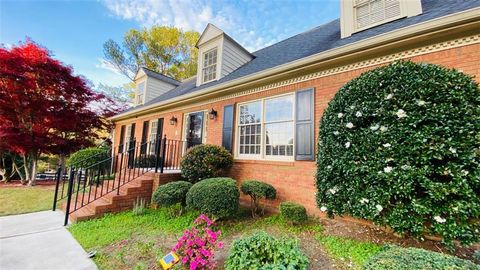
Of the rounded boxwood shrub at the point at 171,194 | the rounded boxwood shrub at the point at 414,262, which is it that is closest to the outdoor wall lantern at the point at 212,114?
the rounded boxwood shrub at the point at 171,194

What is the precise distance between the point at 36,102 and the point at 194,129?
23.6 ft

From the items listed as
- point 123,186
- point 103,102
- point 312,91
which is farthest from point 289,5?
point 103,102

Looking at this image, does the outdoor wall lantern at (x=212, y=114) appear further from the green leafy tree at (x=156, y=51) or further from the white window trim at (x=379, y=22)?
the green leafy tree at (x=156, y=51)

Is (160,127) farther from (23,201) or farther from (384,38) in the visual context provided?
(384,38)

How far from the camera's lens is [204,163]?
5.43 metres

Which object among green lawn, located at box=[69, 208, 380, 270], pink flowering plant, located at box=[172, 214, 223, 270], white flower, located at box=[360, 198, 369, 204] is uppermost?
white flower, located at box=[360, 198, 369, 204]

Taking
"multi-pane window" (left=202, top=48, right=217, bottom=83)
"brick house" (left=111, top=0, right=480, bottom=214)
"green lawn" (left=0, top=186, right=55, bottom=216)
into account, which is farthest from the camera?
"multi-pane window" (left=202, top=48, right=217, bottom=83)

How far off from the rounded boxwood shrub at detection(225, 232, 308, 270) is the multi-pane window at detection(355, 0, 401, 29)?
518 cm

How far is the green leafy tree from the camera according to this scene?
16766mm

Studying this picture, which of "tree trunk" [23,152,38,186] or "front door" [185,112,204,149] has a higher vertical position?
"front door" [185,112,204,149]

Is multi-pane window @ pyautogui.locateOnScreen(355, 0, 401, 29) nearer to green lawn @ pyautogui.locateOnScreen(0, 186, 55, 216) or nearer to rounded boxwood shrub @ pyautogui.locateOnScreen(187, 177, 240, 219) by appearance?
rounded boxwood shrub @ pyautogui.locateOnScreen(187, 177, 240, 219)

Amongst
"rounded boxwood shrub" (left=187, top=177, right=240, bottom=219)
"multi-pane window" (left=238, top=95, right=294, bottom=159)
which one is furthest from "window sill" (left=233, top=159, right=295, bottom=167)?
"rounded boxwood shrub" (left=187, top=177, right=240, bottom=219)

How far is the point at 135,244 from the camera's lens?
3467 millimetres

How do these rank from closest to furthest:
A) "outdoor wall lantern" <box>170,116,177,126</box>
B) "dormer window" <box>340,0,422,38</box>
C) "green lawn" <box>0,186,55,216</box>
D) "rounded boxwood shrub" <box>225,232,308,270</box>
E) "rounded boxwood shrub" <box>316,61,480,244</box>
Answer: "rounded boxwood shrub" <box>225,232,308,270</box> < "rounded boxwood shrub" <box>316,61,480,244</box> < "dormer window" <box>340,0,422,38</box> < "green lawn" <box>0,186,55,216</box> < "outdoor wall lantern" <box>170,116,177,126</box>
